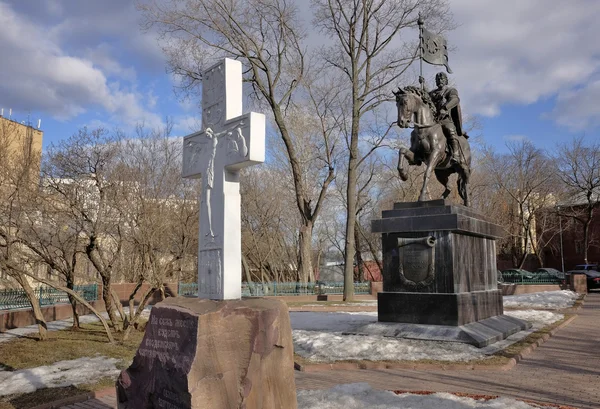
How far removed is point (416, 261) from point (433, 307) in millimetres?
988

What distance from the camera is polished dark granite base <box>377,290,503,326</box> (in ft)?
32.6

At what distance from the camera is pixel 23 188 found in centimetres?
1200

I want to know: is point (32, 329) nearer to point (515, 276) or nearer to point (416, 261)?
point (416, 261)

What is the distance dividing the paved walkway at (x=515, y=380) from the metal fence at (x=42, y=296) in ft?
32.6

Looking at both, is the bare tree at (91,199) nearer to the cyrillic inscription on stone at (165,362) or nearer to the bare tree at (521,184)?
the cyrillic inscription on stone at (165,362)

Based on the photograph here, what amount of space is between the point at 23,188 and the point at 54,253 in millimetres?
1700

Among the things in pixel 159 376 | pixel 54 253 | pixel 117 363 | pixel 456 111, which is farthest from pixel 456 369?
pixel 54 253

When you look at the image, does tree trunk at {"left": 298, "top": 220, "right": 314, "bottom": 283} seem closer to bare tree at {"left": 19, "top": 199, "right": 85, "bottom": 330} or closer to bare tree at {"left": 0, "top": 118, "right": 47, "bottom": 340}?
bare tree at {"left": 19, "top": 199, "right": 85, "bottom": 330}

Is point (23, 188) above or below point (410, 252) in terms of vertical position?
above

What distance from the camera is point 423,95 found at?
38.8ft

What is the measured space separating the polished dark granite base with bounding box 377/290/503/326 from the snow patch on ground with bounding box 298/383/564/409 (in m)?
3.96

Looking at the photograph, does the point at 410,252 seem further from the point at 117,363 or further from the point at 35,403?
the point at 35,403

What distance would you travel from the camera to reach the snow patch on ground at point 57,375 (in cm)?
724

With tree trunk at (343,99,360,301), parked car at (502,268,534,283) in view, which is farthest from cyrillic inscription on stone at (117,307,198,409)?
parked car at (502,268,534,283)
